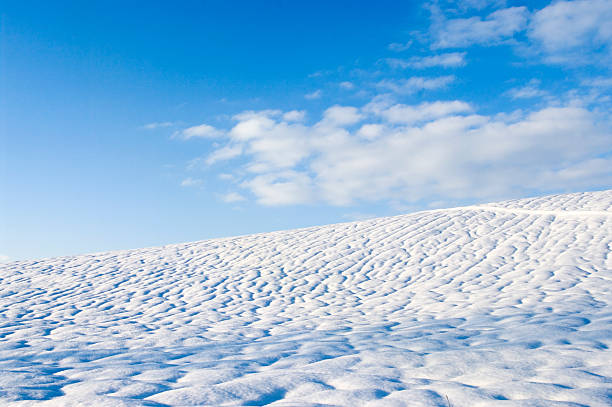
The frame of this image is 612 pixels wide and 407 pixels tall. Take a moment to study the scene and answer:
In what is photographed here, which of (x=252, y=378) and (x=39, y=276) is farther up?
(x=39, y=276)

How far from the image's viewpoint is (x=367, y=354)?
11.9 feet

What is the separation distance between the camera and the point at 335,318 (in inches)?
235

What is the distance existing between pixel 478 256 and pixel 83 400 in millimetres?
8742

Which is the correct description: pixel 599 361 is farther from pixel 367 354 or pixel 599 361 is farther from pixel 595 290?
pixel 595 290

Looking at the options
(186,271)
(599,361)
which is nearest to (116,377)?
(599,361)

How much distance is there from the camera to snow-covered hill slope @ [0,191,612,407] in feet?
8.95

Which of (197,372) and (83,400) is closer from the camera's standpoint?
(83,400)

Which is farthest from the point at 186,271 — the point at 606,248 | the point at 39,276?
the point at 606,248

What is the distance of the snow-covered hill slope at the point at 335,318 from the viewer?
8.95 ft

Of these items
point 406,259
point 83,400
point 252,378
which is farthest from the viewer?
point 406,259

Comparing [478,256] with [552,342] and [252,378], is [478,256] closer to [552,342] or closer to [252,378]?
[552,342]

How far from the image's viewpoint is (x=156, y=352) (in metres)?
4.21

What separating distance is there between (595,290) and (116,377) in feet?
21.0

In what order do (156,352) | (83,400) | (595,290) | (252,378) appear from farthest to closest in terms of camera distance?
(595,290), (156,352), (252,378), (83,400)
